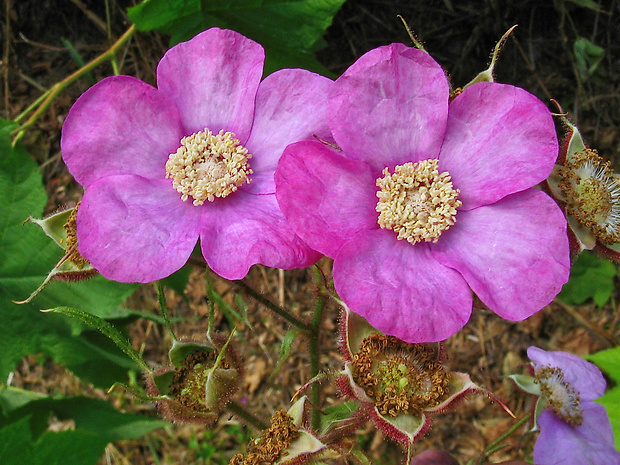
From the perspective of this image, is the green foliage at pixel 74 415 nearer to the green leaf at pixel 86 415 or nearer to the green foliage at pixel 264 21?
the green leaf at pixel 86 415

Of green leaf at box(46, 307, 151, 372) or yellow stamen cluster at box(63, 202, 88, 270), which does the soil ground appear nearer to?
yellow stamen cluster at box(63, 202, 88, 270)

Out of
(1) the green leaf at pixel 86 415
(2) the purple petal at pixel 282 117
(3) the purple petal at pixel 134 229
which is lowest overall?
(1) the green leaf at pixel 86 415

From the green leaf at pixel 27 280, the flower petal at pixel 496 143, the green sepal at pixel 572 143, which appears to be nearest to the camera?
the flower petal at pixel 496 143

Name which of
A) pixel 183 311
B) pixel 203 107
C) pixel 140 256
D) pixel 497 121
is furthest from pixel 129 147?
pixel 183 311

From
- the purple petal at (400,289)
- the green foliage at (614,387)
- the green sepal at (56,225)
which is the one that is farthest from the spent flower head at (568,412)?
the green sepal at (56,225)

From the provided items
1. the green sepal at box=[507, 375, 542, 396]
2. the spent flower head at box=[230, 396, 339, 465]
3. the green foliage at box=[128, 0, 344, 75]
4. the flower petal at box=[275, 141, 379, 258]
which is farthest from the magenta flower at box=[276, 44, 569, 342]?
the green foliage at box=[128, 0, 344, 75]

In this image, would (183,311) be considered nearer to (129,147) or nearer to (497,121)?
(129,147)

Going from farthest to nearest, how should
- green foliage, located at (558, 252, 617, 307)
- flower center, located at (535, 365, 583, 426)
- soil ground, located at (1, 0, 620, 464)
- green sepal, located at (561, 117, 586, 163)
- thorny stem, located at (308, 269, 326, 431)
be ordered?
soil ground, located at (1, 0, 620, 464) → green foliage, located at (558, 252, 617, 307) → flower center, located at (535, 365, 583, 426) → thorny stem, located at (308, 269, 326, 431) → green sepal, located at (561, 117, 586, 163)
